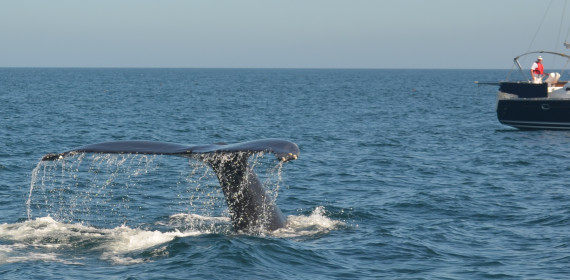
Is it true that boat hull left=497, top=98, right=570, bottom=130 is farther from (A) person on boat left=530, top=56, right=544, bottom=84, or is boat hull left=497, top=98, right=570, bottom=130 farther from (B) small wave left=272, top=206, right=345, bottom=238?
(B) small wave left=272, top=206, right=345, bottom=238

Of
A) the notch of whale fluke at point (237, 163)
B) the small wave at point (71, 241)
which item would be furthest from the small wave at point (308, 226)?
the small wave at point (71, 241)

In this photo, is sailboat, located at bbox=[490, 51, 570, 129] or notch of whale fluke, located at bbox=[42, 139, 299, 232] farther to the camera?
sailboat, located at bbox=[490, 51, 570, 129]

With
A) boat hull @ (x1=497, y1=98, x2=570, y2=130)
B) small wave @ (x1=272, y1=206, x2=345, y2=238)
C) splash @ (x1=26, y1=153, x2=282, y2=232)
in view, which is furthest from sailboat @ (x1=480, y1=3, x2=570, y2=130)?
small wave @ (x1=272, y1=206, x2=345, y2=238)

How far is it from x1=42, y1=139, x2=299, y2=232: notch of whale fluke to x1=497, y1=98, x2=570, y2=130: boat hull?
2895 cm

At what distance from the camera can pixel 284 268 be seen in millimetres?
12180

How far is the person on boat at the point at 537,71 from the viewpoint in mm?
39938

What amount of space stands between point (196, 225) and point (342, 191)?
6757 millimetres

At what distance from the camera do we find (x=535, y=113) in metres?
40.4

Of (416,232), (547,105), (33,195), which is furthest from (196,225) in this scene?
(547,105)

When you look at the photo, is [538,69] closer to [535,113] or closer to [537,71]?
[537,71]

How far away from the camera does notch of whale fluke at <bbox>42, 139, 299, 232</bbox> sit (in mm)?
10625

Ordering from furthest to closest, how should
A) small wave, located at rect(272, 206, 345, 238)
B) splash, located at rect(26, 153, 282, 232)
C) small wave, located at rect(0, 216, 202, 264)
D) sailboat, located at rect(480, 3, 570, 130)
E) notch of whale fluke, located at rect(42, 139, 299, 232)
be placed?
sailboat, located at rect(480, 3, 570, 130) < splash, located at rect(26, 153, 282, 232) < small wave, located at rect(272, 206, 345, 238) < small wave, located at rect(0, 216, 202, 264) < notch of whale fluke, located at rect(42, 139, 299, 232)

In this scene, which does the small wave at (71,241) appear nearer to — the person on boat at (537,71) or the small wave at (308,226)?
the small wave at (308,226)

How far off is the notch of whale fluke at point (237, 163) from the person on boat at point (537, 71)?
29289mm
